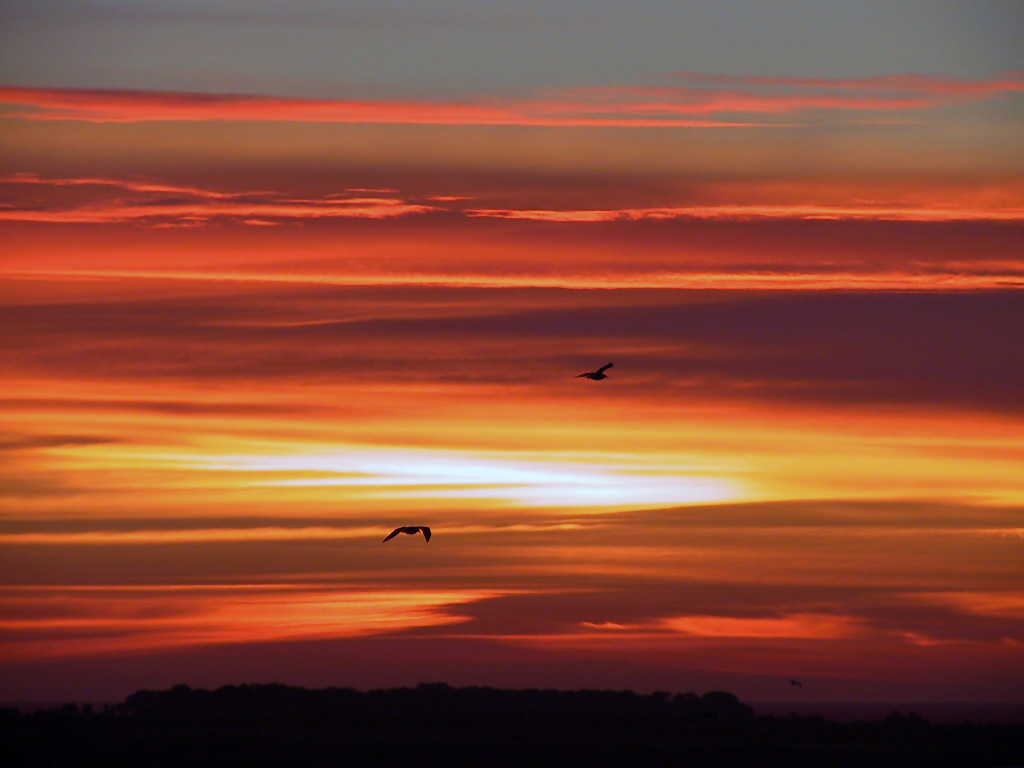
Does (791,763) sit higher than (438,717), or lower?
lower

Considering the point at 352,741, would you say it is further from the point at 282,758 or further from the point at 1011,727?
the point at 1011,727

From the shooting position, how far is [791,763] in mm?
154250

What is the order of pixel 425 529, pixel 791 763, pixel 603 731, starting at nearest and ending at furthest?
pixel 425 529 < pixel 791 763 < pixel 603 731

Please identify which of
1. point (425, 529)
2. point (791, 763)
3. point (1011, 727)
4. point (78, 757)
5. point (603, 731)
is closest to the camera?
point (425, 529)

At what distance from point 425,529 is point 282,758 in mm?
75961

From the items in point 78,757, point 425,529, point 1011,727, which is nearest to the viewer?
point 425,529

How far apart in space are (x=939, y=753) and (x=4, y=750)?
252 ft

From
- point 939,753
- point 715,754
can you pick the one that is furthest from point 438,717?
point 939,753

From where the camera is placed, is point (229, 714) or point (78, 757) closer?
point (78, 757)

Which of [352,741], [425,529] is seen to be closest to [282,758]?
[352,741]

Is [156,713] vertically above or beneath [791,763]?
above

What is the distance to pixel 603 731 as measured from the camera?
178 metres

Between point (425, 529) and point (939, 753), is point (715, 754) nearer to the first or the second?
point (939, 753)

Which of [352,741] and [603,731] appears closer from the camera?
[352,741]
